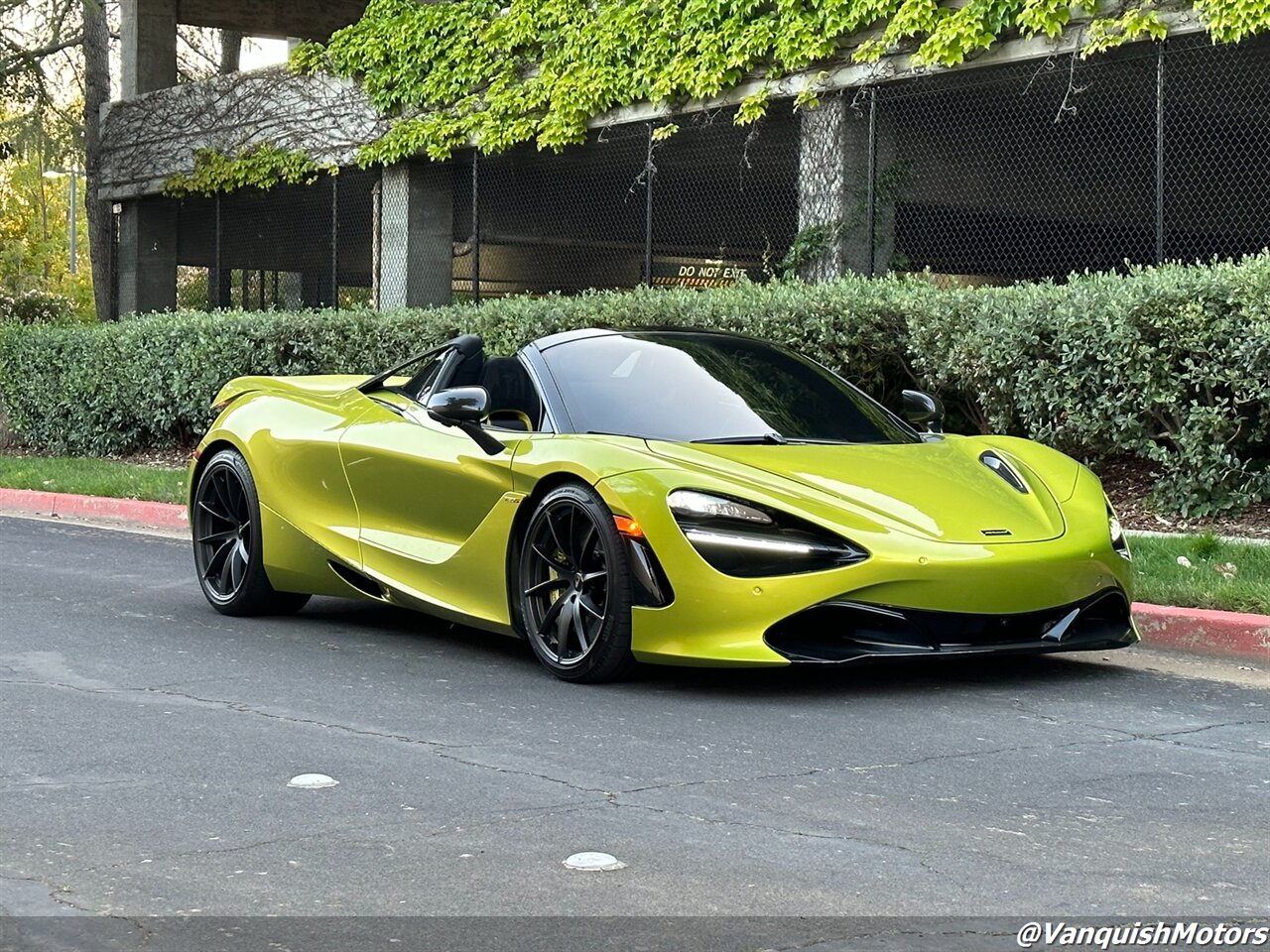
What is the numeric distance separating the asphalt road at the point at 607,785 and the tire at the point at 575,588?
0.48ft

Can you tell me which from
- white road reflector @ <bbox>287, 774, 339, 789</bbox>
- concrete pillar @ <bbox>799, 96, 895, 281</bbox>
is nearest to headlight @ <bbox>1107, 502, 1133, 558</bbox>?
white road reflector @ <bbox>287, 774, 339, 789</bbox>

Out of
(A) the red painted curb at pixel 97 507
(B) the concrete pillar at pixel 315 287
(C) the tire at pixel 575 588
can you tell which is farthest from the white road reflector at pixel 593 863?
(B) the concrete pillar at pixel 315 287

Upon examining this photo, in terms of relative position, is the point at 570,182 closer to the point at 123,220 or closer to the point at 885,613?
the point at 123,220

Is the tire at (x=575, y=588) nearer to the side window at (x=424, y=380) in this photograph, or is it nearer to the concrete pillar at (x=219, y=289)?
the side window at (x=424, y=380)

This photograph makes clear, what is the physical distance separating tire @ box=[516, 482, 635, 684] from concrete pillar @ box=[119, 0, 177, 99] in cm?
2261

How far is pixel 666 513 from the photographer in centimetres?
627

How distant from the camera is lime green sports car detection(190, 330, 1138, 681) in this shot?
6152 millimetres

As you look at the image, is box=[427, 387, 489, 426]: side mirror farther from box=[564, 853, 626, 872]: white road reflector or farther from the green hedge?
the green hedge

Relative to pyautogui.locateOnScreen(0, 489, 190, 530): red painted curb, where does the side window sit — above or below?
above

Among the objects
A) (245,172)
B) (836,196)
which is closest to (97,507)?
(836,196)

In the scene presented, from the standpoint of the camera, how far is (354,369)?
18.2 meters

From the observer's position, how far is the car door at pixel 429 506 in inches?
275

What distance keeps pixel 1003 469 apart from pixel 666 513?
5.21ft

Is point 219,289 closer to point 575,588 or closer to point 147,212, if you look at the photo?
point 147,212
